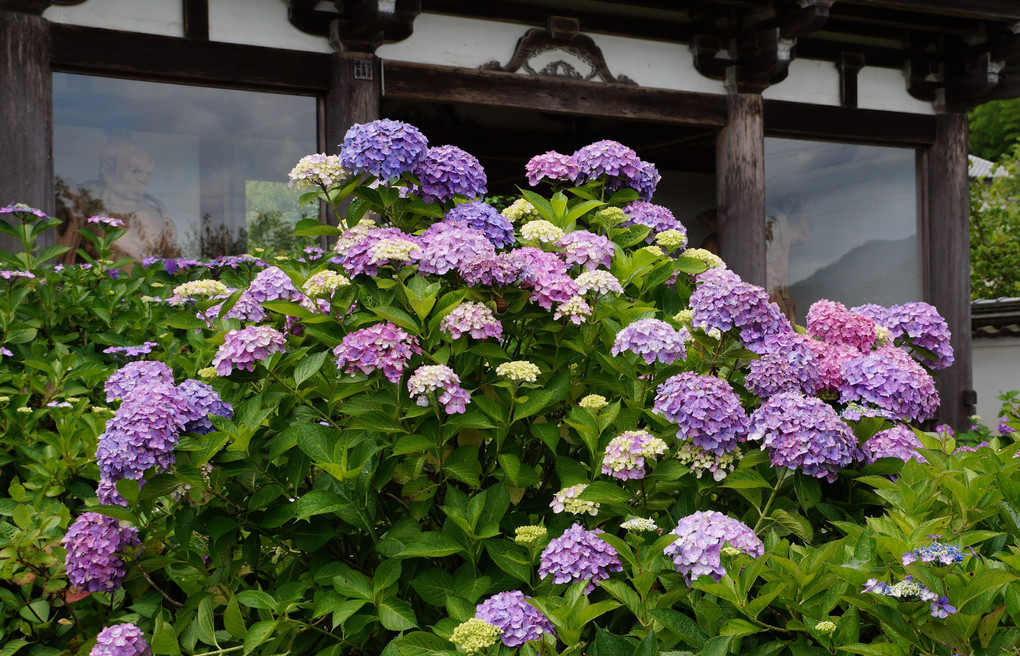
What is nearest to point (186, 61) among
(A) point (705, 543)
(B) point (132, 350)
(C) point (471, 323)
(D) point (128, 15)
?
(D) point (128, 15)

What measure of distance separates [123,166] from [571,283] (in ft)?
→ 12.6

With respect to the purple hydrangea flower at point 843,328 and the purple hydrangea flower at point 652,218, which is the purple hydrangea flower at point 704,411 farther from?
the purple hydrangea flower at point 652,218

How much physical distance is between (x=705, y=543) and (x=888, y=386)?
23.8 inches

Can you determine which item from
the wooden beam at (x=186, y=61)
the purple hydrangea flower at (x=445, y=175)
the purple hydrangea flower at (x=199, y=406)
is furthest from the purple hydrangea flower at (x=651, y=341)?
the wooden beam at (x=186, y=61)

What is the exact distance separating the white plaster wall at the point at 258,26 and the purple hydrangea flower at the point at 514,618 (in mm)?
4167

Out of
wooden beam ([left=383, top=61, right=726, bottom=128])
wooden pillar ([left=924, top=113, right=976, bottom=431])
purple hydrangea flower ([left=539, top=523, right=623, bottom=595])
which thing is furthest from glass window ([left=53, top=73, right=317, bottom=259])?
wooden pillar ([left=924, top=113, right=976, bottom=431])

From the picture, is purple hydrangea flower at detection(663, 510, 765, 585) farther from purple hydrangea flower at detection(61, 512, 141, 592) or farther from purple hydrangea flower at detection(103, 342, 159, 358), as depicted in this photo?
purple hydrangea flower at detection(103, 342, 159, 358)

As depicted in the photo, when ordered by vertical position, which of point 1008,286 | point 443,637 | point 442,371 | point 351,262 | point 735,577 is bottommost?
point 1008,286

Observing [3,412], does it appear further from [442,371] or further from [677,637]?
[677,637]

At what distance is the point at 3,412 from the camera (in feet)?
8.89

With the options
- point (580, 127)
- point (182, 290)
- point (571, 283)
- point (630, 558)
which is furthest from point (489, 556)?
point (580, 127)

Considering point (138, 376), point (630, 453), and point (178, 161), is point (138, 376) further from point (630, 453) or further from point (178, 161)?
point (178, 161)

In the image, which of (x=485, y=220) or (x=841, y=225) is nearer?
(x=485, y=220)

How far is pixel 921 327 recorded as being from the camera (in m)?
2.24
